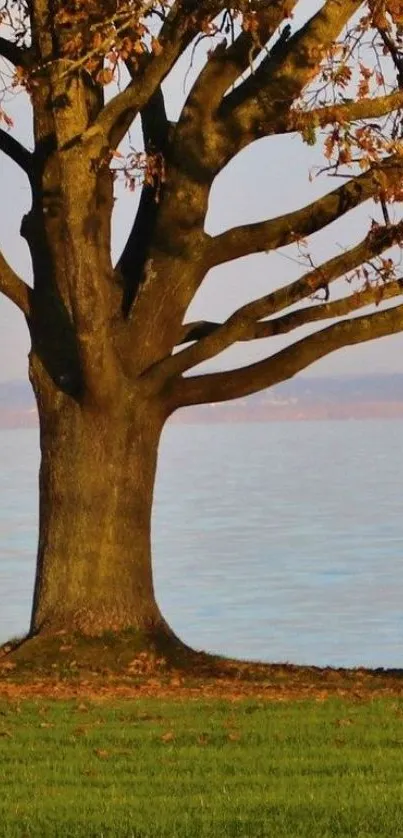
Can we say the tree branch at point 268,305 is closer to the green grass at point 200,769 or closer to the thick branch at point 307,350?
the thick branch at point 307,350

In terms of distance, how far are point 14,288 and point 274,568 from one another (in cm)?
4373

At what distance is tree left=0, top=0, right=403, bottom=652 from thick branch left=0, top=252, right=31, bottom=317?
2cm

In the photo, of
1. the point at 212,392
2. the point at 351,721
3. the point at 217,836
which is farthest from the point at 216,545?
the point at 217,836

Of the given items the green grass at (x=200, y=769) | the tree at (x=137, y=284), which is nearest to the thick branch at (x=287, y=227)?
the tree at (x=137, y=284)

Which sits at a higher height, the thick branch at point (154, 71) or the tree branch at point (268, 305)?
the thick branch at point (154, 71)

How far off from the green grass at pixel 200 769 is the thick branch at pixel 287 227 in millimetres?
6379

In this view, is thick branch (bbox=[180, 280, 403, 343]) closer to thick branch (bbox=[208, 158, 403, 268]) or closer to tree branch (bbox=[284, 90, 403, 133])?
thick branch (bbox=[208, 158, 403, 268])

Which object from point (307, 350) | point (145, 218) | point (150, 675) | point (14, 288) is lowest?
point (150, 675)

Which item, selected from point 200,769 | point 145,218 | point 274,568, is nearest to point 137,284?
point 145,218

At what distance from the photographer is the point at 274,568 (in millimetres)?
65062

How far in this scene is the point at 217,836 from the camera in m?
11.6

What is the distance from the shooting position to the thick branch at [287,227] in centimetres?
2152

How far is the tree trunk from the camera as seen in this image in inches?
850

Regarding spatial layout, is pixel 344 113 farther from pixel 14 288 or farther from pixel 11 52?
pixel 14 288
